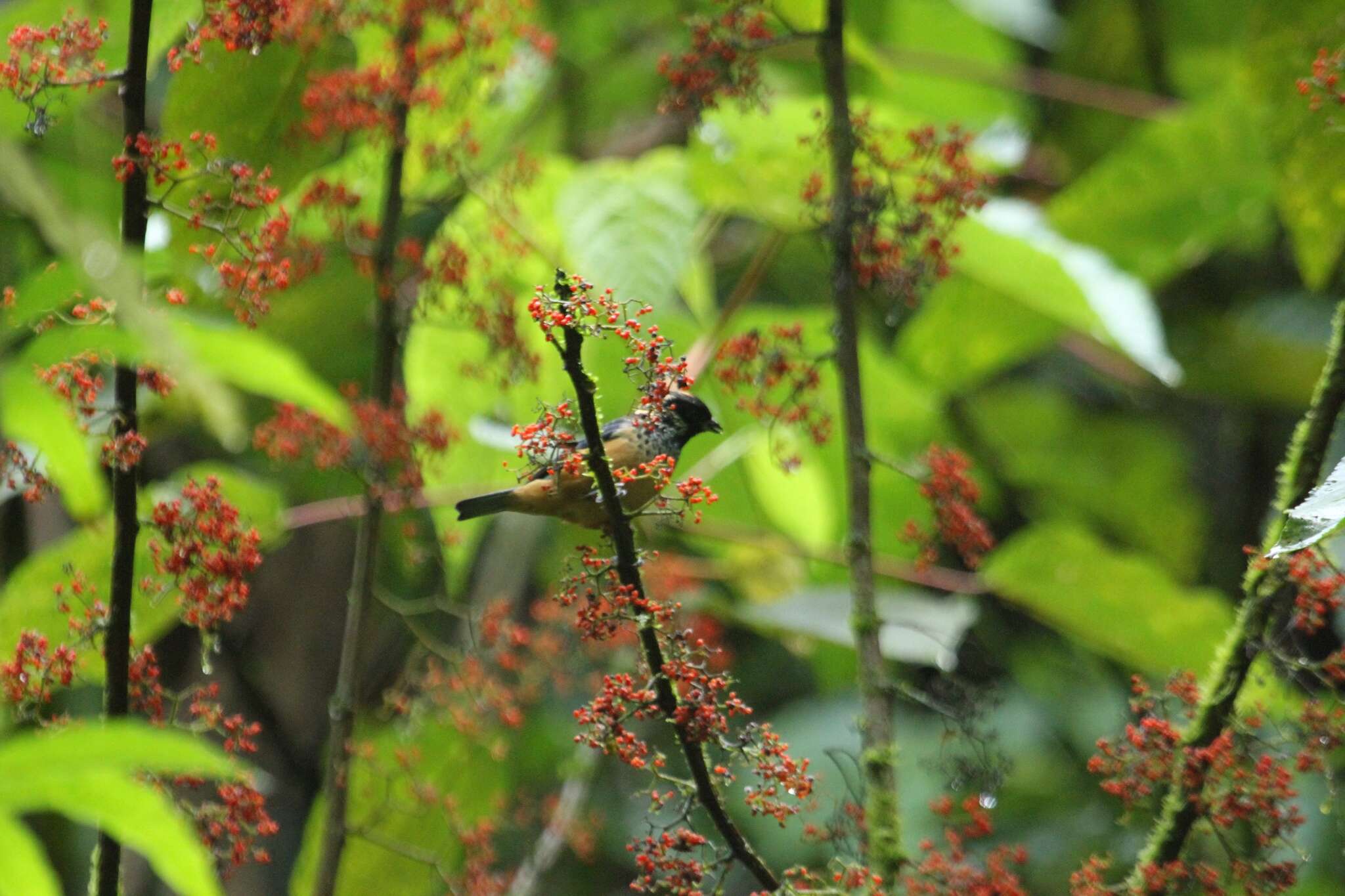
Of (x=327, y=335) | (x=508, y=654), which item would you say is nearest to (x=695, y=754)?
(x=508, y=654)

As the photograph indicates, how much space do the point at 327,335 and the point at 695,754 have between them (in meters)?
1.60

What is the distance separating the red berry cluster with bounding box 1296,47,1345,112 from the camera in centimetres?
145

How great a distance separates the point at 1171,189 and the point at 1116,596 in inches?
39.6

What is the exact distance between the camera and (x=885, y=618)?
8.29ft

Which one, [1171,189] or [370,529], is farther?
[1171,189]

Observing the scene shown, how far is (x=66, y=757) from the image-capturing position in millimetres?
772

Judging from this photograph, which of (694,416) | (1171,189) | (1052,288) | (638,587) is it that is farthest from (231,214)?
(1171,189)

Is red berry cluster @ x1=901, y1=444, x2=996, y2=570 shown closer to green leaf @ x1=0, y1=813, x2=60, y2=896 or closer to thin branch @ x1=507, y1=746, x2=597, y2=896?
thin branch @ x1=507, y1=746, x2=597, y2=896

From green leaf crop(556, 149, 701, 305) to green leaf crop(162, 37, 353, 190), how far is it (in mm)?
538

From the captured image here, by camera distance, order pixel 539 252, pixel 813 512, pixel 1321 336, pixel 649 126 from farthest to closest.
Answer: pixel 649 126, pixel 1321 336, pixel 813 512, pixel 539 252

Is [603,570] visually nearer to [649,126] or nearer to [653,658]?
[653,658]

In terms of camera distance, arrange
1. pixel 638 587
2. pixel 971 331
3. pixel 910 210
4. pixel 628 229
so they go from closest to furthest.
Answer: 1. pixel 638 587
2. pixel 910 210
3. pixel 628 229
4. pixel 971 331

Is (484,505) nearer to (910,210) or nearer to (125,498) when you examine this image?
(910,210)

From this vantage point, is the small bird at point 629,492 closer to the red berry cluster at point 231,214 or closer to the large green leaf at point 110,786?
the red berry cluster at point 231,214
